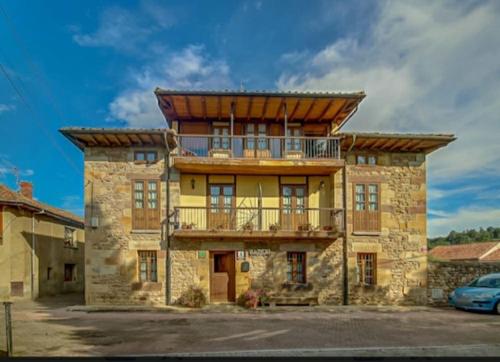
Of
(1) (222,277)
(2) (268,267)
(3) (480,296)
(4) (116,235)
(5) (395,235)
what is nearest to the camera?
(3) (480,296)

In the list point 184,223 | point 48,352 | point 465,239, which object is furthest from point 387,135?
point 465,239

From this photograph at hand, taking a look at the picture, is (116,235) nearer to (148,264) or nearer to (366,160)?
(148,264)

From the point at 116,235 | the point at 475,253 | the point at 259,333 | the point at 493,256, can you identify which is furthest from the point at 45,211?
the point at 493,256

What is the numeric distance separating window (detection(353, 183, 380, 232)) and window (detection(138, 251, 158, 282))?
324 inches

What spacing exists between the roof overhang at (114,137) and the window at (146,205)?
1.58 m

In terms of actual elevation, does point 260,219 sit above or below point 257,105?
below

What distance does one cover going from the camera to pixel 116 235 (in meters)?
15.1

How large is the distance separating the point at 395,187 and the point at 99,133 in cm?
1201

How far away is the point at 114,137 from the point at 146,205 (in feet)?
9.57

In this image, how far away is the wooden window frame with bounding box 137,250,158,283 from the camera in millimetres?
15180

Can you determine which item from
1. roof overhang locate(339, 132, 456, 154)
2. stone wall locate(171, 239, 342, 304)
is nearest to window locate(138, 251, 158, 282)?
stone wall locate(171, 239, 342, 304)

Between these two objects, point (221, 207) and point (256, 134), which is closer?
point (221, 207)

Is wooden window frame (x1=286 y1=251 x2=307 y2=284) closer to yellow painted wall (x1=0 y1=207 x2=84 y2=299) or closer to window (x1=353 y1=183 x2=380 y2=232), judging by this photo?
window (x1=353 y1=183 x2=380 y2=232)

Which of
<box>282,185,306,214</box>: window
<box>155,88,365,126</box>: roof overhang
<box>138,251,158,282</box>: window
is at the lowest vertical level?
<box>138,251,158,282</box>: window
